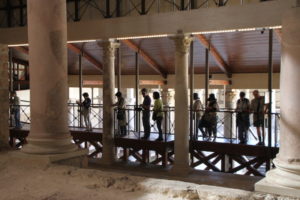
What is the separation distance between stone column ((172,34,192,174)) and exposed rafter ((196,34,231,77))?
5.36 ft

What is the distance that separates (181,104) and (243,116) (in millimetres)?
1768

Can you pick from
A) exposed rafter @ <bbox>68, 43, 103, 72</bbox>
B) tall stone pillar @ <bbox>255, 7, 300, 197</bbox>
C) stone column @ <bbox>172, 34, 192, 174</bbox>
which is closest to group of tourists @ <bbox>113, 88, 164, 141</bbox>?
stone column @ <bbox>172, 34, 192, 174</bbox>

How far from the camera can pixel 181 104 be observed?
33.9ft

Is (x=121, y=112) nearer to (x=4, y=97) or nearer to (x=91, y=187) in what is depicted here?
(x=4, y=97)

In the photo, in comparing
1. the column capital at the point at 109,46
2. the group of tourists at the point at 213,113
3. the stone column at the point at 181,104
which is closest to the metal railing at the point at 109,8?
the column capital at the point at 109,46

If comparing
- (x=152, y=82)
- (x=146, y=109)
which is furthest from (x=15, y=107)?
(x=152, y=82)

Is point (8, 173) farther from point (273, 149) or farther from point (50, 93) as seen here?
point (273, 149)

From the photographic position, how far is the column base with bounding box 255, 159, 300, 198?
390cm

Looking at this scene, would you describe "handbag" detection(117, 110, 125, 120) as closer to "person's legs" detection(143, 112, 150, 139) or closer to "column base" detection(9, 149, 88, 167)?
"person's legs" detection(143, 112, 150, 139)

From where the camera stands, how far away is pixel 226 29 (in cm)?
957

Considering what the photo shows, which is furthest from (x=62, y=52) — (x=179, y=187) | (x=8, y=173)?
(x=179, y=187)

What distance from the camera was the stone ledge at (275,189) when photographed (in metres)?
3.88

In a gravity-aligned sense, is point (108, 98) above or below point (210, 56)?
below

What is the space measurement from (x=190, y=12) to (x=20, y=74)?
39.6 ft
